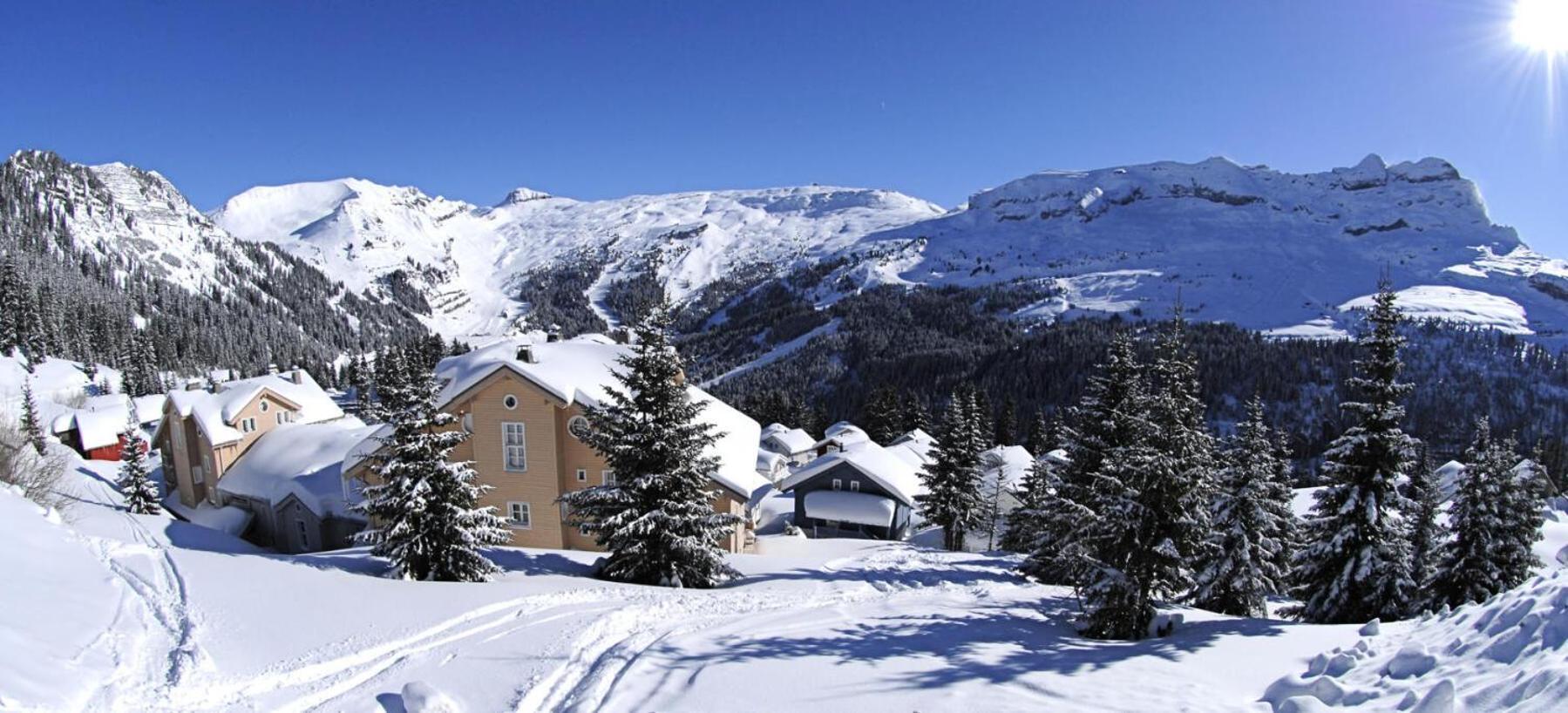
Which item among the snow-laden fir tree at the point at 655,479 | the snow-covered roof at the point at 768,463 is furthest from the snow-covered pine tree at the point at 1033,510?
the snow-covered roof at the point at 768,463

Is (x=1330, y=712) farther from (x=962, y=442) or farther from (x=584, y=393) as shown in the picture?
(x=962, y=442)

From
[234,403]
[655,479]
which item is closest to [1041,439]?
[655,479]

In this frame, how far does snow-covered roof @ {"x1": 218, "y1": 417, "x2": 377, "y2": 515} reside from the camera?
31906 millimetres

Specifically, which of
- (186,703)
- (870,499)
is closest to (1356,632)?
(186,703)

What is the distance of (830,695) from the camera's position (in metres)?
8.68

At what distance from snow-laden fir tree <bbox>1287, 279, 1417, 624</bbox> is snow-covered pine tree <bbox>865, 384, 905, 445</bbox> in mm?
59083

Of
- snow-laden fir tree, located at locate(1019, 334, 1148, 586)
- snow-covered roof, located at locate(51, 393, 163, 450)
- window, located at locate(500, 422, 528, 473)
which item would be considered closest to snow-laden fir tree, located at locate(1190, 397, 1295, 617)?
snow-laden fir tree, located at locate(1019, 334, 1148, 586)

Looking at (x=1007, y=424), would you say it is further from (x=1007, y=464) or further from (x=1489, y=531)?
(x=1489, y=531)

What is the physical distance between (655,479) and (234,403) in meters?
35.2

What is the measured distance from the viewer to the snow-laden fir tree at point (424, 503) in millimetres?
16672

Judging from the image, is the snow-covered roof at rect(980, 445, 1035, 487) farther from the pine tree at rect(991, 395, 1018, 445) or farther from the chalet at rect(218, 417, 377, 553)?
the chalet at rect(218, 417, 377, 553)

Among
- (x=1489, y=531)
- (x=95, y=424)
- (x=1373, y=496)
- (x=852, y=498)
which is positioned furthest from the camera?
(x=95, y=424)

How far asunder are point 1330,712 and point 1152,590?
23.4 feet

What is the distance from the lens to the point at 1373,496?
16.3 meters
